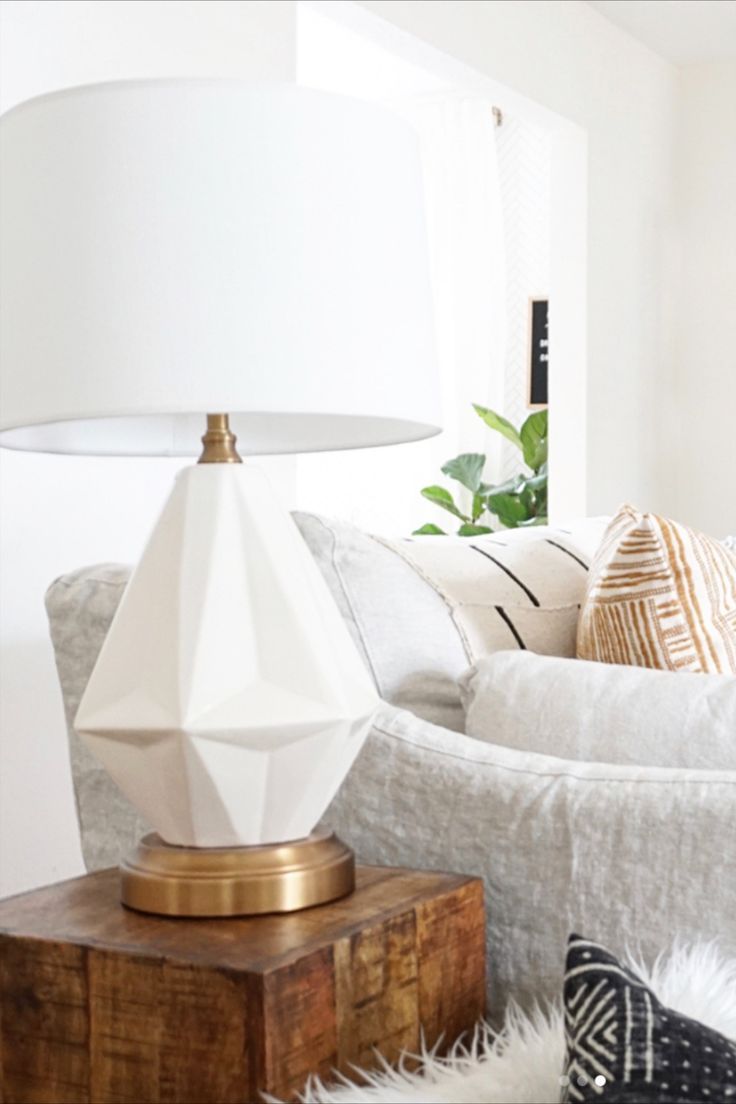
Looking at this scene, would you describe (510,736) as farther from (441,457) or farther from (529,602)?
(441,457)

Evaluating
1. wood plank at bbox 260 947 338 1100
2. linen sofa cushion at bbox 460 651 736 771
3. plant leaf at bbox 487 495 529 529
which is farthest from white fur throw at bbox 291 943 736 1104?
plant leaf at bbox 487 495 529 529

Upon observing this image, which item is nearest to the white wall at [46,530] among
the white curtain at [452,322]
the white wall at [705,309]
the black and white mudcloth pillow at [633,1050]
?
the black and white mudcloth pillow at [633,1050]

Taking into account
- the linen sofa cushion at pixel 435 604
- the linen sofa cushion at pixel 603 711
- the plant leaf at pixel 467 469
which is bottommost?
the linen sofa cushion at pixel 603 711

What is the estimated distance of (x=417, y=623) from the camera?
59.9 inches

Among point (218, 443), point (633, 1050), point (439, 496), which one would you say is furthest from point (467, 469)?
point (633, 1050)

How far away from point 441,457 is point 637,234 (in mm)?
1292

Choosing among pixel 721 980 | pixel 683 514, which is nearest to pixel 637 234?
pixel 683 514

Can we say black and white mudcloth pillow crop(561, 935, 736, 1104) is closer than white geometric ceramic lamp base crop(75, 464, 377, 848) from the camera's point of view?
Yes

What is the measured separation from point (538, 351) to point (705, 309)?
29.3 inches

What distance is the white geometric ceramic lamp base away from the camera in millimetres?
1028

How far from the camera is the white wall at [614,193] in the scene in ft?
14.1

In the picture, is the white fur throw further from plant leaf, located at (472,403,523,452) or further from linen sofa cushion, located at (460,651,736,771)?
plant leaf, located at (472,403,523,452)

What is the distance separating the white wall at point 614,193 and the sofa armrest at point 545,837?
316cm

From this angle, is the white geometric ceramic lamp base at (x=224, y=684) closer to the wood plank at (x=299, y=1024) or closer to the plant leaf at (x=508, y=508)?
the wood plank at (x=299, y=1024)
